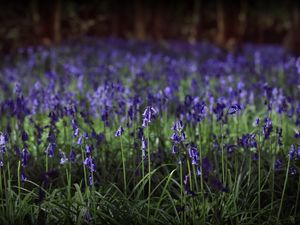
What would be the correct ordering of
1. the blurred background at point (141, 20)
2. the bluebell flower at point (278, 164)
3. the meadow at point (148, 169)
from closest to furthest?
the meadow at point (148, 169)
the bluebell flower at point (278, 164)
the blurred background at point (141, 20)

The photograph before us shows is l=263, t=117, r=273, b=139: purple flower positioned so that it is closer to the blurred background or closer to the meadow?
the meadow

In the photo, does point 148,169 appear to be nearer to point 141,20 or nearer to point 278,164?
point 278,164

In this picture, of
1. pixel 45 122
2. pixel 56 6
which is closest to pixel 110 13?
pixel 56 6

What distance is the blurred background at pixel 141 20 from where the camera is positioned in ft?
58.1

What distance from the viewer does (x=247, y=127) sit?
5.67 meters

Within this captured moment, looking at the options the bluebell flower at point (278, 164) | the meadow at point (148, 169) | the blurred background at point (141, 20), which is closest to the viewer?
the meadow at point (148, 169)

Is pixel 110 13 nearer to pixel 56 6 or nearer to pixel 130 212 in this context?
pixel 56 6

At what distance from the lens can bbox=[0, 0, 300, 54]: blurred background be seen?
17.7m

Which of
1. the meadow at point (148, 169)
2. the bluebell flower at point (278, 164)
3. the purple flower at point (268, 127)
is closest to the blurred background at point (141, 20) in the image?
the meadow at point (148, 169)

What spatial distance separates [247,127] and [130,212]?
255 centimetres

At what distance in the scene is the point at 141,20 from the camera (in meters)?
24.4

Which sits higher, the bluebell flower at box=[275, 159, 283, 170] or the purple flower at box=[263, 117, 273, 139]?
the purple flower at box=[263, 117, 273, 139]

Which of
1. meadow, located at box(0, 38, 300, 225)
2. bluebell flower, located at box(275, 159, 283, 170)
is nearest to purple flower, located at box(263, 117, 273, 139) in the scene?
meadow, located at box(0, 38, 300, 225)

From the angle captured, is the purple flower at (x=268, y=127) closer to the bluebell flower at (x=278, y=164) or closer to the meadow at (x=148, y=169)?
the meadow at (x=148, y=169)
